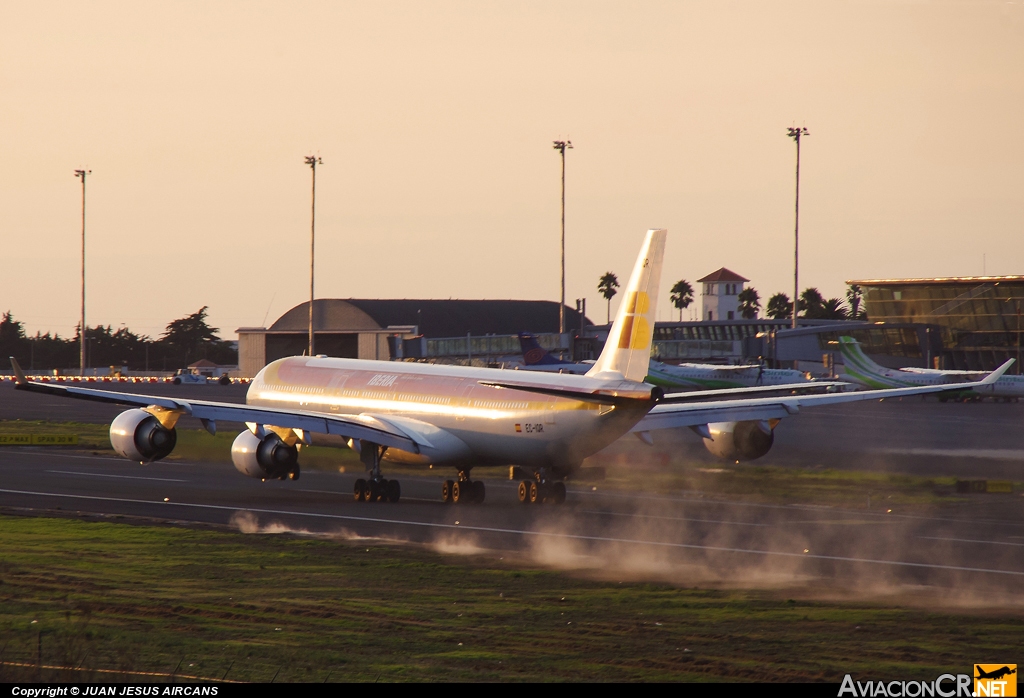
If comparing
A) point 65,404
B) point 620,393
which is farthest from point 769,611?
point 65,404

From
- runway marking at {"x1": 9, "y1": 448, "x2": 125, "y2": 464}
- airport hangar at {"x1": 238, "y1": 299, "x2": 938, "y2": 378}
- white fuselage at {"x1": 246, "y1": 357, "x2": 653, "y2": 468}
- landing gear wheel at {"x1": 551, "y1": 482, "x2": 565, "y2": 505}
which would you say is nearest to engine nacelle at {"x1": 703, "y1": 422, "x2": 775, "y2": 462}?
landing gear wheel at {"x1": 551, "y1": 482, "x2": 565, "y2": 505}

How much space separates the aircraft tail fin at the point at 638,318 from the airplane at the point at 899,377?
76741 millimetres

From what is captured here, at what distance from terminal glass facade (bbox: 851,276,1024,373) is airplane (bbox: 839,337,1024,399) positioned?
45.7m

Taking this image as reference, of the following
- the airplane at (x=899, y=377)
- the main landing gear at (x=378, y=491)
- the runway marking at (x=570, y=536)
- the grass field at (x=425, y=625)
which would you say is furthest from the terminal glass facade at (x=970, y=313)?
the grass field at (x=425, y=625)

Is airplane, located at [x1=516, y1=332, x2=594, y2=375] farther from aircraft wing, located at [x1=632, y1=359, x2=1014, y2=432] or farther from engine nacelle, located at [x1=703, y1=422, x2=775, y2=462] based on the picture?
aircraft wing, located at [x1=632, y1=359, x2=1014, y2=432]

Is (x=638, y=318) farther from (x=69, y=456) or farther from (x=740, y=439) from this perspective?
(x=69, y=456)

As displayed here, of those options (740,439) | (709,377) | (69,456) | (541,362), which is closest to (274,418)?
(740,439)

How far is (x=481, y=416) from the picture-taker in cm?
3894

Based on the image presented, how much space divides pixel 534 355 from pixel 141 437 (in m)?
75.5

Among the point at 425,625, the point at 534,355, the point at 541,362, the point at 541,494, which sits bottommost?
the point at 425,625

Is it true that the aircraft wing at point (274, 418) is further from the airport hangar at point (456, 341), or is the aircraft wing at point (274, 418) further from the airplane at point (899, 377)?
the airport hangar at point (456, 341)

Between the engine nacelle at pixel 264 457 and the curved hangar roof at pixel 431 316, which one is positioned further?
the curved hangar roof at pixel 431 316

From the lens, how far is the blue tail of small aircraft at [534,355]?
4333 inches

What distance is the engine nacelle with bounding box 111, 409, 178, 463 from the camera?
37.8m
